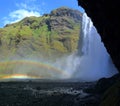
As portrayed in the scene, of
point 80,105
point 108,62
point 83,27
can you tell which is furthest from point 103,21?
point 83,27

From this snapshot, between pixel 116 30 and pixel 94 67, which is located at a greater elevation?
pixel 94 67

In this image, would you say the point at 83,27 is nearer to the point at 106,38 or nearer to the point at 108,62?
the point at 108,62

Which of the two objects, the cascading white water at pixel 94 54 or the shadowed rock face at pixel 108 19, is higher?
the cascading white water at pixel 94 54

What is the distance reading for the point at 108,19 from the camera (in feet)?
98.5

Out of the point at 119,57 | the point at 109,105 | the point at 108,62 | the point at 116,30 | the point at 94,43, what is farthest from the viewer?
the point at 94,43

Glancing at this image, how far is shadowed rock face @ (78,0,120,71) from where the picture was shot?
93.1 ft

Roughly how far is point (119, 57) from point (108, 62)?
123 meters

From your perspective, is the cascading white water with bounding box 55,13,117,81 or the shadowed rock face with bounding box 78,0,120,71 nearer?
the shadowed rock face with bounding box 78,0,120,71

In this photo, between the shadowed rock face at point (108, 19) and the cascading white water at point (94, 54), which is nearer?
the shadowed rock face at point (108, 19)

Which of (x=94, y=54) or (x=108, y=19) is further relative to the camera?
(x=94, y=54)

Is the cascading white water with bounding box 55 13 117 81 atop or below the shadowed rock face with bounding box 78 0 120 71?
atop

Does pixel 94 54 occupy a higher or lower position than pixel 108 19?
higher

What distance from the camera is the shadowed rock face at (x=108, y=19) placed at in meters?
28.4

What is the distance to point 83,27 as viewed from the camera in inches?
7441
